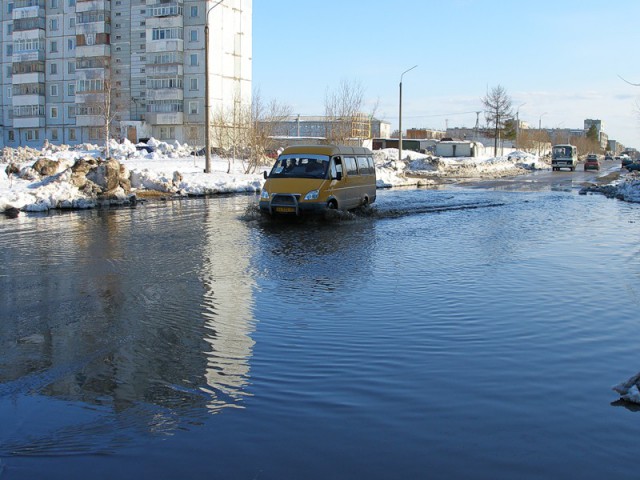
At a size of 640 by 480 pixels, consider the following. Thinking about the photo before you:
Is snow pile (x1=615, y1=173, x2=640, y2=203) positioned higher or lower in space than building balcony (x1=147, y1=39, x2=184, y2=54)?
lower

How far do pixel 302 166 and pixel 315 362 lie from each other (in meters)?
13.7

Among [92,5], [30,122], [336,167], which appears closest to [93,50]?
[92,5]

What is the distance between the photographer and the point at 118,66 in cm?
8625

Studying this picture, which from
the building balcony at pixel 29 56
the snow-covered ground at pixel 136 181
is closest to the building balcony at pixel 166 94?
the building balcony at pixel 29 56

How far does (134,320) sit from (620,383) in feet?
17.1

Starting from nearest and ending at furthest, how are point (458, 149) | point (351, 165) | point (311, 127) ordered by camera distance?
point (351, 165), point (458, 149), point (311, 127)

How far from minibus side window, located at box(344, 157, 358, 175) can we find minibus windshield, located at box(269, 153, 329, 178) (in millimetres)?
1078

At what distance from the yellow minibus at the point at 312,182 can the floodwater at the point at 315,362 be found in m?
4.62

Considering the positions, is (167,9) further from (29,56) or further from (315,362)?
(315,362)

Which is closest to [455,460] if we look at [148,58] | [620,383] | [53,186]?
[620,383]

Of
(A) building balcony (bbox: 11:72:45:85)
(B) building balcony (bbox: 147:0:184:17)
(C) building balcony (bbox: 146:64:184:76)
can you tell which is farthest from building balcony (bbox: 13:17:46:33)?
(C) building balcony (bbox: 146:64:184:76)

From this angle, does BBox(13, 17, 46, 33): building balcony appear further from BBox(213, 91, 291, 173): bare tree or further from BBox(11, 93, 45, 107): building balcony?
BBox(213, 91, 291, 173): bare tree

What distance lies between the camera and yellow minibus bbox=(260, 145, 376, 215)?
18875 millimetres

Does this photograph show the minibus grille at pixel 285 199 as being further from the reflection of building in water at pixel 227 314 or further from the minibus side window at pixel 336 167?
the reflection of building in water at pixel 227 314
